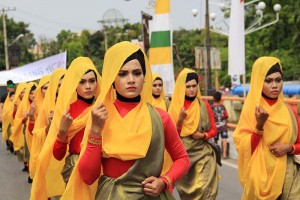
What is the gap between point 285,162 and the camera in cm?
439

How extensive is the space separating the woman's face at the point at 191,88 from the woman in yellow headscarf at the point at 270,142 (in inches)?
73.4

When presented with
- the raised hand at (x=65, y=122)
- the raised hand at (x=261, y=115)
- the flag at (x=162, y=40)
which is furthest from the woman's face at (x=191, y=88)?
the flag at (x=162, y=40)

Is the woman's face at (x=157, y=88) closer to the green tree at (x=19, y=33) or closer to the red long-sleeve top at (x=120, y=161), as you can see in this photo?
the red long-sleeve top at (x=120, y=161)

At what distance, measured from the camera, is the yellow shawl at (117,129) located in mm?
2994

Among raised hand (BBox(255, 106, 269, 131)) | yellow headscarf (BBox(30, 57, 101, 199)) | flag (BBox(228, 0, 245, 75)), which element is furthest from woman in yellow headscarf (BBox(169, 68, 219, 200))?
flag (BBox(228, 0, 245, 75))

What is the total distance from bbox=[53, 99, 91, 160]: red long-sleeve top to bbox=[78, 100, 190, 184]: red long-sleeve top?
3.93 ft

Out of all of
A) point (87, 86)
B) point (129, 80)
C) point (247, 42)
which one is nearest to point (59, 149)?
point (87, 86)

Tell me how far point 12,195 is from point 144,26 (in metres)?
12.9

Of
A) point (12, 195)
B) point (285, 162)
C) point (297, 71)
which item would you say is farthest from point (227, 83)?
point (285, 162)

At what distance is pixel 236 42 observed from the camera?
40.1 ft

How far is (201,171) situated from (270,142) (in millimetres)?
2096

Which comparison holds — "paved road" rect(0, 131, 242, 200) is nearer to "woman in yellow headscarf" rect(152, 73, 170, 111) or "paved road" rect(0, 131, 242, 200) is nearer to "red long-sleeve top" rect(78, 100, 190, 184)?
"woman in yellow headscarf" rect(152, 73, 170, 111)

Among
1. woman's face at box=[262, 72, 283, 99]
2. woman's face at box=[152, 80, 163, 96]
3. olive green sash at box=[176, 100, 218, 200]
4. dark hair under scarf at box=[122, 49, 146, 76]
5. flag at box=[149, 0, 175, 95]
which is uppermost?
flag at box=[149, 0, 175, 95]

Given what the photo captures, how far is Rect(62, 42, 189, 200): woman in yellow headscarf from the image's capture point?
9.82ft
